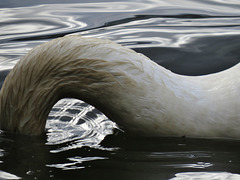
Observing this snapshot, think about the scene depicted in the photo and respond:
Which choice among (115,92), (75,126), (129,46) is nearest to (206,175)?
(115,92)

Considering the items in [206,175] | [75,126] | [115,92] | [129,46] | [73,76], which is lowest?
[206,175]

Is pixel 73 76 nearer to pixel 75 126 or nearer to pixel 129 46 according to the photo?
pixel 75 126

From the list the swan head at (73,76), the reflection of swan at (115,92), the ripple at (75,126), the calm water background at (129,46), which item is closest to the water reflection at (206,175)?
the calm water background at (129,46)

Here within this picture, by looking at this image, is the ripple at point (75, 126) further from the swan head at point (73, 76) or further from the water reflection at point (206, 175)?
the water reflection at point (206, 175)

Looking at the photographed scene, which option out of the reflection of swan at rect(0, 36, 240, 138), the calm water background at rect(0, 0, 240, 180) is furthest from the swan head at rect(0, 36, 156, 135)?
the calm water background at rect(0, 0, 240, 180)

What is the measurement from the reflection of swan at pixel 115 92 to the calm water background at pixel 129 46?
146 millimetres

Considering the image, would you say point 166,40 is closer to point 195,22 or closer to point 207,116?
point 195,22

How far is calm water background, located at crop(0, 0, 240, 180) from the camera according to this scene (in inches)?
161

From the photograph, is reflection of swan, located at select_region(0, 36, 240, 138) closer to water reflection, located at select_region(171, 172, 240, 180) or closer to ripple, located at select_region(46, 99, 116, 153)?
ripple, located at select_region(46, 99, 116, 153)

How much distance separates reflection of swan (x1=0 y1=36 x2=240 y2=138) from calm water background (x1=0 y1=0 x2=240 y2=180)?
0.15 m

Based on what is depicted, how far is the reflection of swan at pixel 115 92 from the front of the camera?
4.36m

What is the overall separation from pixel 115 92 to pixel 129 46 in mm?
2560

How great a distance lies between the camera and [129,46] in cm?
688

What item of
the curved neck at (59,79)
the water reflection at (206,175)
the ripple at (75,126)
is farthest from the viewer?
the ripple at (75,126)
